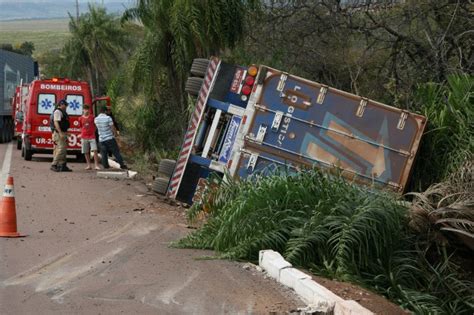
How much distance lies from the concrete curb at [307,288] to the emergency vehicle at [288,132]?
332cm

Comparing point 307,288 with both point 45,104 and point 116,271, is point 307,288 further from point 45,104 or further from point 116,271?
point 45,104

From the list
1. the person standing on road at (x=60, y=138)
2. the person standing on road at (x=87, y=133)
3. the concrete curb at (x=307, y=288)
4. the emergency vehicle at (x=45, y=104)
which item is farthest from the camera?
the emergency vehicle at (x=45, y=104)

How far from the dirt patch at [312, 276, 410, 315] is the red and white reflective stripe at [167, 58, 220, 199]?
5.27m

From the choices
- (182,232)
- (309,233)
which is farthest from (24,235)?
(309,233)

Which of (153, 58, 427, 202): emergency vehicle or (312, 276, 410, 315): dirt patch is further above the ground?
(153, 58, 427, 202): emergency vehicle

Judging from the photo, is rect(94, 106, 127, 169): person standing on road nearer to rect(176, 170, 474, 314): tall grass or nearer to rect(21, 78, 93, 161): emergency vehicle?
rect(21, 78, 93, 161): emergency vehicle

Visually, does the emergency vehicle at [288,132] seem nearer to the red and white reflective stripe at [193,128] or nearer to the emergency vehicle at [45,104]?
the red and white reflective stripe at [193,128]

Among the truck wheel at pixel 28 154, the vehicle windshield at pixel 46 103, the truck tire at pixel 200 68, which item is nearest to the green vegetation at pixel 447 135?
the truck tire at pixel 200 68

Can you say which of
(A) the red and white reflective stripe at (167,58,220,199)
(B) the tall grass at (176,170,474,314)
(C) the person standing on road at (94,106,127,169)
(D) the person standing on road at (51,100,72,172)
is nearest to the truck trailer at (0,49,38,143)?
(D) the person standing on road at (51,100,72,172)

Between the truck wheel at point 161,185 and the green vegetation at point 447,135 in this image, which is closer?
the green vegetation at point 447,135

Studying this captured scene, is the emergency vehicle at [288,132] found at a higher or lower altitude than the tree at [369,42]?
lower

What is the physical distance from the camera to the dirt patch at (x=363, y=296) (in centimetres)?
707

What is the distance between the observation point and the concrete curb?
22.1 ft

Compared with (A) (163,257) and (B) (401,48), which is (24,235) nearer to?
(A) (163,257)
